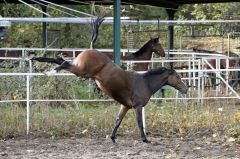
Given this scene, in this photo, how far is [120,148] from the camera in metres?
9.01

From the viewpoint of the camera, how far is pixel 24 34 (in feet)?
84.5

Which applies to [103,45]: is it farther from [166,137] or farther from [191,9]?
[166,137]

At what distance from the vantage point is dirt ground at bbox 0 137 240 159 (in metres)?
8.43

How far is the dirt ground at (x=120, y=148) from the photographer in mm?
8430

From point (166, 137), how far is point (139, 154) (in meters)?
1.69

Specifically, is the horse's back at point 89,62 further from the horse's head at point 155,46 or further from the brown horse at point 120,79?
the horse's head at point 155,46

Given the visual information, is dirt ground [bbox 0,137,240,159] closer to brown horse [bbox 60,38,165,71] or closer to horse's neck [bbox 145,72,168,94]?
horse's neck [bbox 145,72,168,94]

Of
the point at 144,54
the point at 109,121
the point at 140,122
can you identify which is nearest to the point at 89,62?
the point at 140,122

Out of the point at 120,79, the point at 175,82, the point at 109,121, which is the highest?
the point at 120,79

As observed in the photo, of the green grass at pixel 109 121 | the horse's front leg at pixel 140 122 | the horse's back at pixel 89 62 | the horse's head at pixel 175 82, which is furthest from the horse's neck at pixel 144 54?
the horse's back at pixel 89 62

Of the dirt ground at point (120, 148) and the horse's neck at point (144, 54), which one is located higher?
the horse's neck at point (144, 54)

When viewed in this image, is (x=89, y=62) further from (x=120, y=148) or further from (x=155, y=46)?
(x=155, y=46)

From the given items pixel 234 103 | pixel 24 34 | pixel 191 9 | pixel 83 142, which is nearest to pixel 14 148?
pixel 83 142

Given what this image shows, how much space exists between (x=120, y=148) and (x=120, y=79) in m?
1.10
